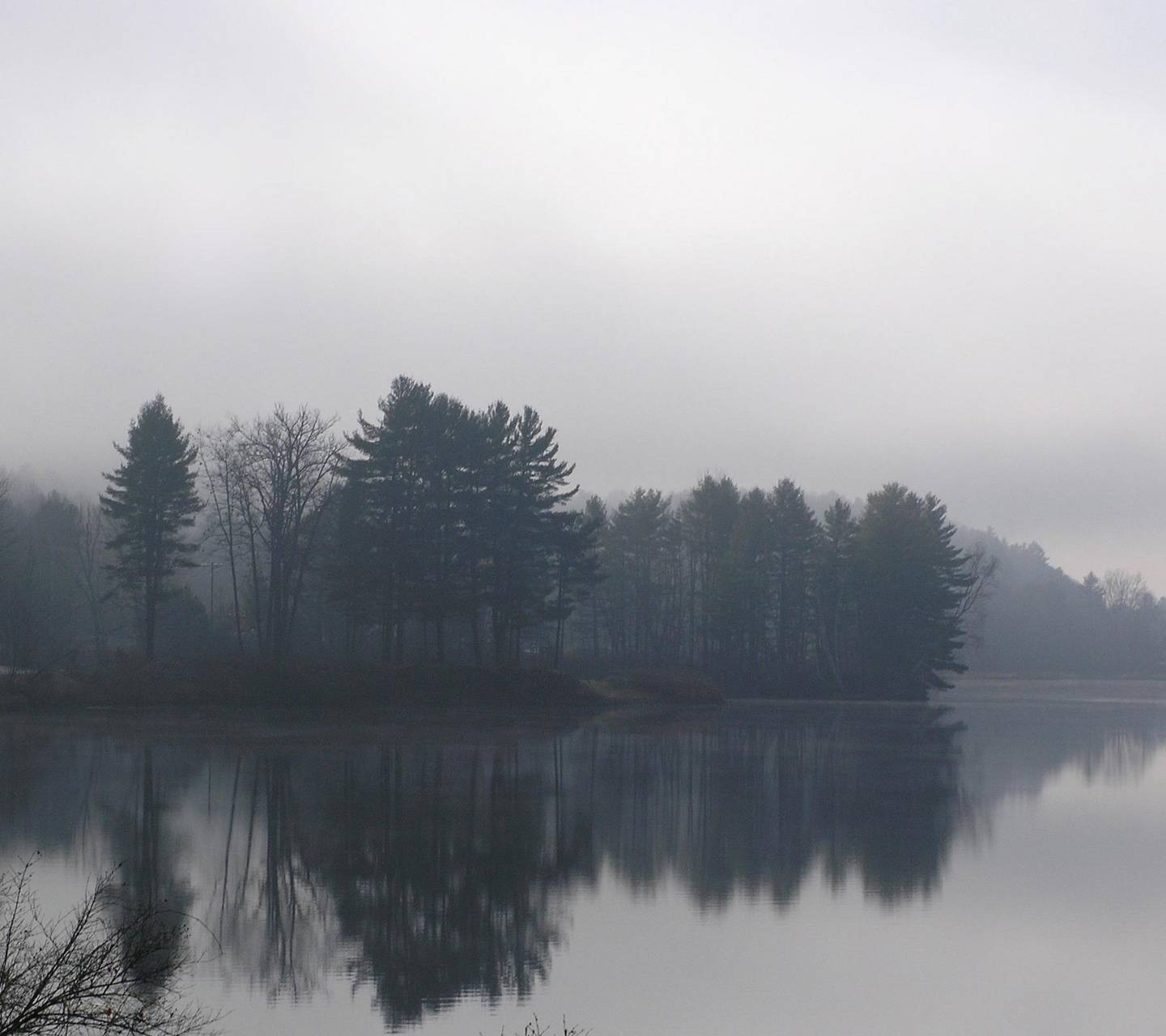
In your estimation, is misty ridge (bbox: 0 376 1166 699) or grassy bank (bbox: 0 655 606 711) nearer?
grassy bank (bbox: 0 655 606 711)

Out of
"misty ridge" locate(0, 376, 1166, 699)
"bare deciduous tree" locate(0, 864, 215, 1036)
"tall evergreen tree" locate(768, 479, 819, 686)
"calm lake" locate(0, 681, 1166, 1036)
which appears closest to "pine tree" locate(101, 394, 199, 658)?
"misty ridge" locate(0, 376, 1166, 699)

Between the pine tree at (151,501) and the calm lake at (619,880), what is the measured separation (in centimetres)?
2259

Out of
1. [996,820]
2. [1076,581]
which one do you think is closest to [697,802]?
[996,820]

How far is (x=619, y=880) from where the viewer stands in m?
17.3

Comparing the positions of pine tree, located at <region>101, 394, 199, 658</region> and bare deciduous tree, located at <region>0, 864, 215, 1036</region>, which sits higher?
pine tree, located at <region>101, 394, 199, 658</region>

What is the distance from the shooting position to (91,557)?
85.8m

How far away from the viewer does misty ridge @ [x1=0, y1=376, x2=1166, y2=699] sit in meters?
54.9

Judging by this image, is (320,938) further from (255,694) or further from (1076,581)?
(1076,581)

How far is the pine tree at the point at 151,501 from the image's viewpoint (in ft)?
183

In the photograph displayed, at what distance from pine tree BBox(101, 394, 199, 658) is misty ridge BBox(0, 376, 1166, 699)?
96 mm

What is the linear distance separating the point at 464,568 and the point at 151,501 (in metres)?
13.7

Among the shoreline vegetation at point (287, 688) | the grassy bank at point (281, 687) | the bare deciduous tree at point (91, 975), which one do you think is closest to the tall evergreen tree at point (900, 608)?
the shoreline vegetation at point (287, 688)

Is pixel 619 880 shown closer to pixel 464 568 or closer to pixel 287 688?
pixel 287 688

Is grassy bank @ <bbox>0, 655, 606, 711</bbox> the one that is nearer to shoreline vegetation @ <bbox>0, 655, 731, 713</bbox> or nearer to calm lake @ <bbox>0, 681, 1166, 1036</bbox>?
shoreline vegetation @ <bbox>0, 655, 731, 713</bbox>
